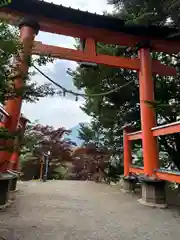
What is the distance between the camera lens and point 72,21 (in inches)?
168

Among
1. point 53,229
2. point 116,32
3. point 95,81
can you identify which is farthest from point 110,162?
point 53,229

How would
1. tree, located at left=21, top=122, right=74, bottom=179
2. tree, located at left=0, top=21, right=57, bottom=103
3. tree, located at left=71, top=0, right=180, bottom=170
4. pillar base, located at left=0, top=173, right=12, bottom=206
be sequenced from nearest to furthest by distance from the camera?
tree, located at left=0, top=21, right=57, bottom=103, pillar base, located at left=0, top=173, right=12, bottom=206, tree, located at left=71, top=0, right=180, bottom=170, tree, located at left=21, top=122, right=74, bottom=179

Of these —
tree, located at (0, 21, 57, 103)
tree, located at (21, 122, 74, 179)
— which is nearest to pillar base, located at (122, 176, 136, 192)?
tree, located at (0, 21, 57, 103)

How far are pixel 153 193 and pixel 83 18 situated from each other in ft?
11.7

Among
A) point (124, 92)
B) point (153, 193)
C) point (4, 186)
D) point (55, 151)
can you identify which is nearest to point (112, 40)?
point (124, 92)

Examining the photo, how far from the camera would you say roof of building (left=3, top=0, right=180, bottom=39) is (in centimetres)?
397

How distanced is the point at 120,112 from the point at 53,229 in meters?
4.35

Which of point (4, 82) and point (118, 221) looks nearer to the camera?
point (4, 82)

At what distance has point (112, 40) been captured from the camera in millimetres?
4738

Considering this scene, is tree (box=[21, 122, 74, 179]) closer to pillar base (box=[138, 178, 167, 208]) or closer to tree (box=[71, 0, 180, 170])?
tree (box=[71, 0, 180, 170])

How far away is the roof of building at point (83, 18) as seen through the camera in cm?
397

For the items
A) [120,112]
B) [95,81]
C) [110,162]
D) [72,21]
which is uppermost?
[72,21]

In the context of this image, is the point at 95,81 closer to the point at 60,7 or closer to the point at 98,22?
the point at 98,22

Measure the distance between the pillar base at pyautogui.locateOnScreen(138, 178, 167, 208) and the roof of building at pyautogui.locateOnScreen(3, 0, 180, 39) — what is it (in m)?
2.67
